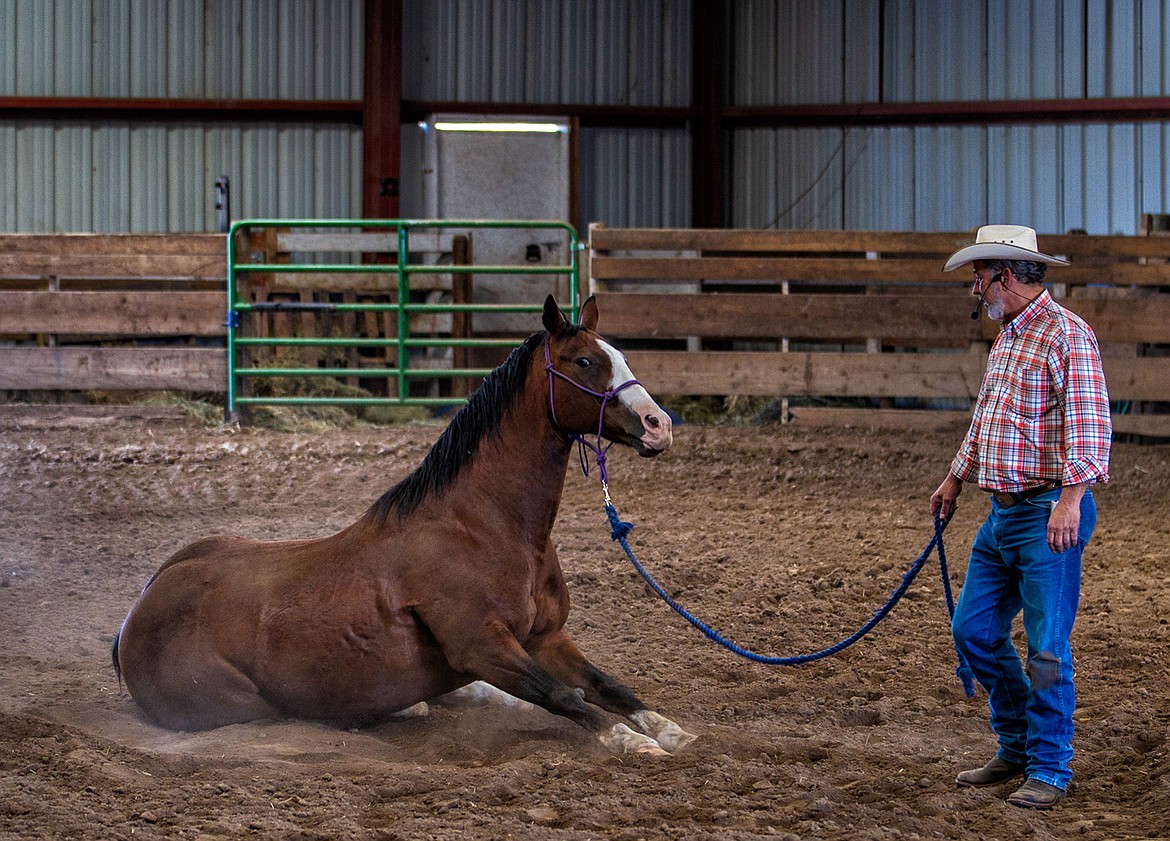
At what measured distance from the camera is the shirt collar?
11.0 feet

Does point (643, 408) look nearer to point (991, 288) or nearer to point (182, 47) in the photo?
point (991, 288)

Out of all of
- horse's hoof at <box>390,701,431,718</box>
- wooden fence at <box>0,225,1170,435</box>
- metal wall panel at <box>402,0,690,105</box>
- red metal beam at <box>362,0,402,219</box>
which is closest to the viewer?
horse's hoof at <box>390,701,431,718</box>

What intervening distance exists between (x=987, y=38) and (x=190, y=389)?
34.9 ft

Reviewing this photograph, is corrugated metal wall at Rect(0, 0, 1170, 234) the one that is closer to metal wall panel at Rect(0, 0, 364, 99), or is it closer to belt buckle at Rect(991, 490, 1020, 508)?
metal wall panel at Rect(0, 0, 364, 99)

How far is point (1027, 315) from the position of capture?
11.1 ft

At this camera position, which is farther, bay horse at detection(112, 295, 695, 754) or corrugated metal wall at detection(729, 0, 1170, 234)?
corrugated metal wall at detection(729, 0, 1170, 234)

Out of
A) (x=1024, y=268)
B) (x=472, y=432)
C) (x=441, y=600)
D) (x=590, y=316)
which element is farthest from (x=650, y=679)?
(x=1024, y=268)

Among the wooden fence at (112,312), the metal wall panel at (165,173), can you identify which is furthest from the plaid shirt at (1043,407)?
the metal wall panel at (165,173)

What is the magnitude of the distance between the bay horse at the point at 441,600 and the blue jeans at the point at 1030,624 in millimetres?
953

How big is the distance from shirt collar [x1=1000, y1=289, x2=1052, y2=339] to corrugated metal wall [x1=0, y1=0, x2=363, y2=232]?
13035 mm

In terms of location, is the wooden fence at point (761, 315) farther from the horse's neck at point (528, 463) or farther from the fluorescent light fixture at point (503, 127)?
the horse's neck at point (528, 463)

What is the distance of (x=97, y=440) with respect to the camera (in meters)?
9.52

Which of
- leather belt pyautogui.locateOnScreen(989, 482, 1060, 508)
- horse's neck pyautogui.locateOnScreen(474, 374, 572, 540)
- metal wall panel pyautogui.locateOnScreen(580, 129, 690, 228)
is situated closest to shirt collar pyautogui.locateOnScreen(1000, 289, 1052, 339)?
leather belt pyautogui.locateOnScreen(989, 482, 1060, 508)

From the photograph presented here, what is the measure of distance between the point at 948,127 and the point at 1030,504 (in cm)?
1324
